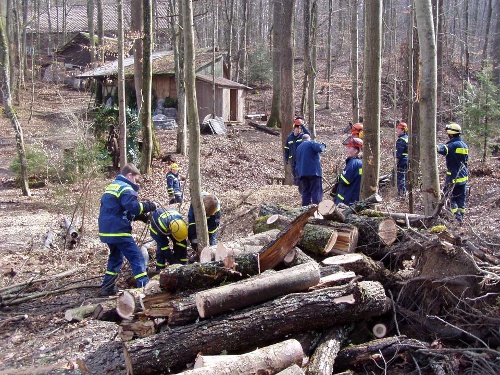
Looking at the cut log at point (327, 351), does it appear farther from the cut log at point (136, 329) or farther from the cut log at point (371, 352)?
the cut log at point (136, 329)

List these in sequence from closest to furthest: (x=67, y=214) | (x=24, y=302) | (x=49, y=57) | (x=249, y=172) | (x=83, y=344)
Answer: (x=83, y=344) < (x=24, y=302) < (x=67, y=214) < (x=249, y=172) < (x=49, y=57)

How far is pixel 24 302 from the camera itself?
23.4 ft

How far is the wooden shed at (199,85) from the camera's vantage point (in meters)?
26.1

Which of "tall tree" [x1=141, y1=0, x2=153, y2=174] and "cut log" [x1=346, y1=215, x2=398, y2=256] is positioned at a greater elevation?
"tall tree" [x1=141, y1=0, x2=153, y2=174]

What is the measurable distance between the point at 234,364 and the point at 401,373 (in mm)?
1649

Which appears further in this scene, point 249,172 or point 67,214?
point 249,172

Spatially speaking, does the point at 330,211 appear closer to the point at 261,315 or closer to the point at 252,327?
the point at 261,315

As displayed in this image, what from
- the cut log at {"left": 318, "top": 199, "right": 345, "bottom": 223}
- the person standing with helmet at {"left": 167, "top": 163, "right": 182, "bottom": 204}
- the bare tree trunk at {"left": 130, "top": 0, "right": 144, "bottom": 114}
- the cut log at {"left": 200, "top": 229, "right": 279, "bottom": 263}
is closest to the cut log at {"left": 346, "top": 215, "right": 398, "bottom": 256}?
the cut log at {"left": 318, "top": 199, "right": 345, "bottom": 223}

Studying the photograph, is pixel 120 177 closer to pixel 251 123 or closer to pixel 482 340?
pixel 482 340

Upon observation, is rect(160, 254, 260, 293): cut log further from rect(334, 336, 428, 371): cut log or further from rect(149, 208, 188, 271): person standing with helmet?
rect(149, 208, 188, 271): person standing with helmet

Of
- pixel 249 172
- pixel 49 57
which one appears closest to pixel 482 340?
pixel 249 172

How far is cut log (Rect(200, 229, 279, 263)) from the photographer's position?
5805 mm

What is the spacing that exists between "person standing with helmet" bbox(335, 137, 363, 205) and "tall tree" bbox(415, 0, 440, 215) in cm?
191

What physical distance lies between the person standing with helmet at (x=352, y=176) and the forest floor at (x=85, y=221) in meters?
0.68
